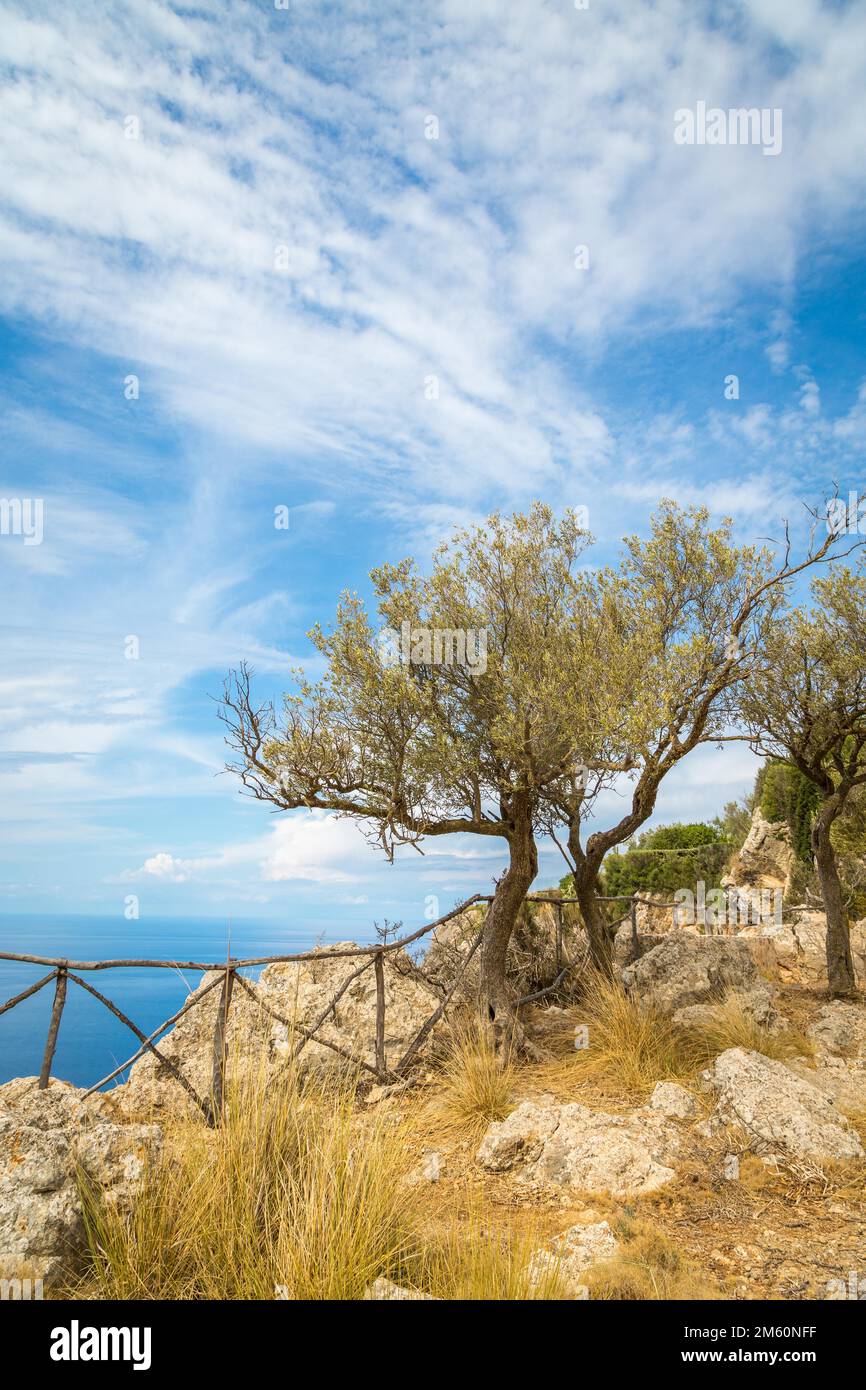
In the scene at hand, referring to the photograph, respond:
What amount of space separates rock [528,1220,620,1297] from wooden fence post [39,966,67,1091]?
3.66 metres

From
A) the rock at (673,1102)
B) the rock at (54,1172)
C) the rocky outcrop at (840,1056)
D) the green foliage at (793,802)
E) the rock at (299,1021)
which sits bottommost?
the rocky outcrop at (840,1056)

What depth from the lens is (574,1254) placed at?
4.82 meters

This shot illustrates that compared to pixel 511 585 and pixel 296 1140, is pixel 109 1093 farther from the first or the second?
pixel 511 585

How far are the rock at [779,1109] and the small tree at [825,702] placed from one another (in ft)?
18.6

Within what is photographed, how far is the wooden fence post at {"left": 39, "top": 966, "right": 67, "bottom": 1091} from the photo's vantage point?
233 inches

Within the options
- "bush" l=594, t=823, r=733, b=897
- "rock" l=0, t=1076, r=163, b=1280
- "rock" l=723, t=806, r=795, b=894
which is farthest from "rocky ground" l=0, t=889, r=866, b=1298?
"bush" l=594, t=823, r=733, b=897

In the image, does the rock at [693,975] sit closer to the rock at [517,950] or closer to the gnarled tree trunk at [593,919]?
the gnarled tree trunk at [593,919]

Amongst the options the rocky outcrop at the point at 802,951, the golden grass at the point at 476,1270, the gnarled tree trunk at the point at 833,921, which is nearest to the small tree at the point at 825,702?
the gnarled tree trunk at the point at 833,921

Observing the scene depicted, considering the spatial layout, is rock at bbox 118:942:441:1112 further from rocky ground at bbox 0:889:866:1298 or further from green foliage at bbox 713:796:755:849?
green foliage at bbox 713:796:755:849

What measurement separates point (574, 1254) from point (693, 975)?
6276mm

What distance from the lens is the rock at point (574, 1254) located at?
3891 millimetres
